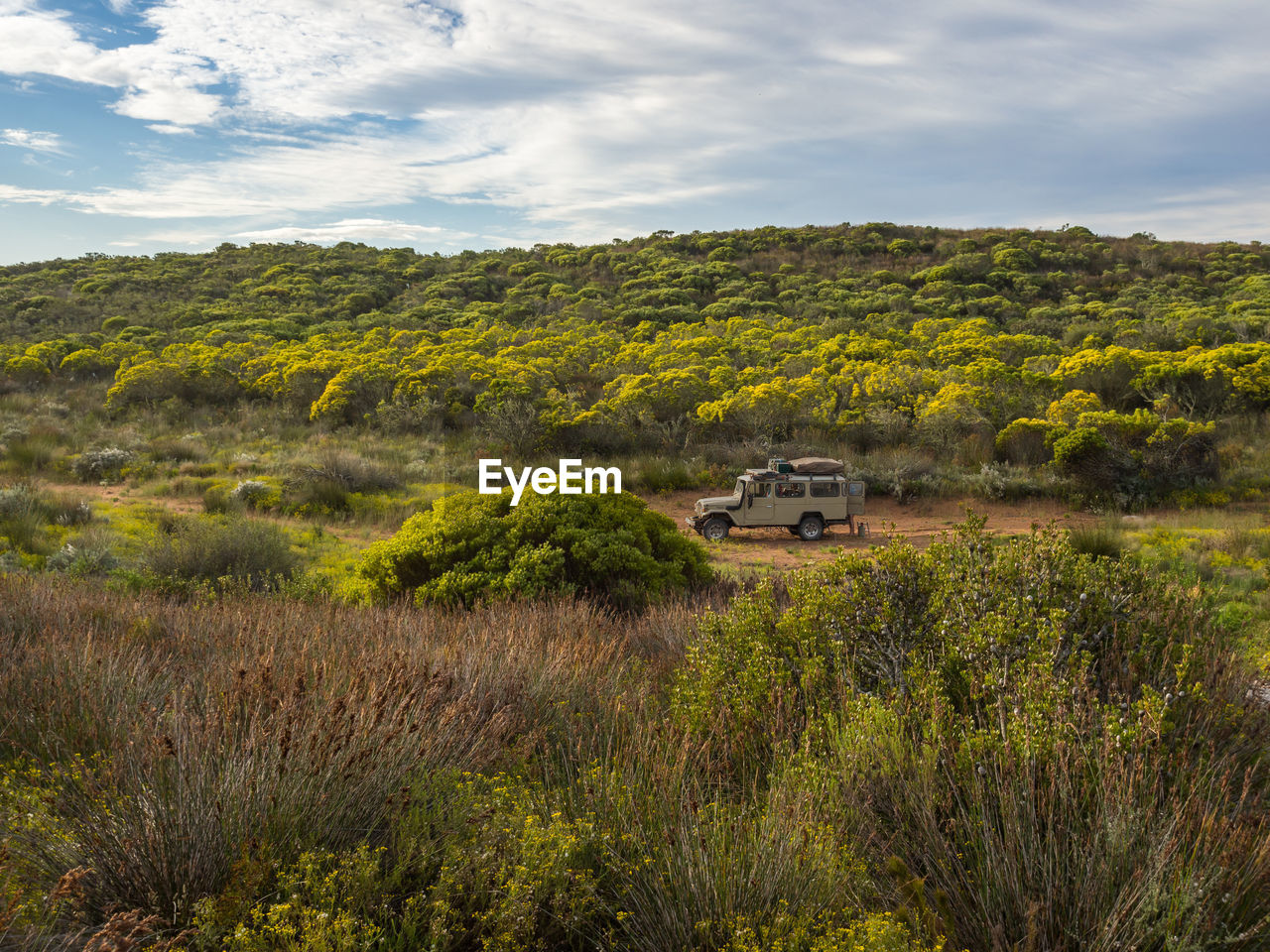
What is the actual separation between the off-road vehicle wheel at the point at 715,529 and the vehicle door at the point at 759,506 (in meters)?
0.41

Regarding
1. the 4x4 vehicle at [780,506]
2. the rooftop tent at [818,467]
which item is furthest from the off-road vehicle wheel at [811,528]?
the rooftop tent at [818,467]

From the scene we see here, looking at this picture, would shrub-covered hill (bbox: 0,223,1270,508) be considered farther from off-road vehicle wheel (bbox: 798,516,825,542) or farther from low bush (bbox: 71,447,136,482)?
low bush (bbox: 71,447,136,482)

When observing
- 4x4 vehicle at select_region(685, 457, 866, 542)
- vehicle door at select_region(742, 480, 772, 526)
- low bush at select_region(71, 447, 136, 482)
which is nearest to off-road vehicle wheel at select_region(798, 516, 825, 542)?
4x4 vehicle at select_region(685, 457, 866, 542)

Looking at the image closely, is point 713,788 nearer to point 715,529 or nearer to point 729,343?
point 715,529

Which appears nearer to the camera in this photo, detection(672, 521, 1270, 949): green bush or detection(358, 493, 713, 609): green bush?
detection(672, 521, 1270, 949): green bush

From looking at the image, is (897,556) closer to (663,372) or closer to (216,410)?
(663,372)

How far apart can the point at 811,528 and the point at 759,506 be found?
105 cm

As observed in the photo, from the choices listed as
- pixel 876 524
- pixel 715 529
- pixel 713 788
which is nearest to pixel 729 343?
pixel 876 524

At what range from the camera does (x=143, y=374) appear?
74.8ft

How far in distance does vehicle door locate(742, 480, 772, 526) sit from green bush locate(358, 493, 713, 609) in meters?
5.17

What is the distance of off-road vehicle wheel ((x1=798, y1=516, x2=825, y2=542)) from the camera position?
1368 centimetres

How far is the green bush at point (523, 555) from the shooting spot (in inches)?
296

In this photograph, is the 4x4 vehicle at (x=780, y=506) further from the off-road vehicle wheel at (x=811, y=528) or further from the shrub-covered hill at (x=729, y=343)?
the shrub-covered hill at (x=729, y=343)

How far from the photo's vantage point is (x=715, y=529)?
13.6 m
